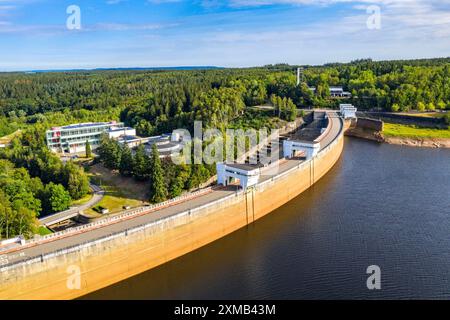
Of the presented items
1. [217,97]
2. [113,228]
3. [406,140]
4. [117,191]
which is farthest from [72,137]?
[406,140]

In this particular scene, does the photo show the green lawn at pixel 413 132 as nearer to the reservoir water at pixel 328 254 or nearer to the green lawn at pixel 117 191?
the reservoir water at pixel 328 254

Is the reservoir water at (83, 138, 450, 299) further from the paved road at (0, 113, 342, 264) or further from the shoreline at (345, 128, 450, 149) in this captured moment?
the shoreline at (345, 128, 450, 149)

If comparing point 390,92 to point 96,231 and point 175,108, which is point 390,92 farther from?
point 96,231

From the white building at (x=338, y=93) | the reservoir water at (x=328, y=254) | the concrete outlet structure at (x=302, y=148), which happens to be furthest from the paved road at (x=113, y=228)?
the white building at (x=338, y=93)

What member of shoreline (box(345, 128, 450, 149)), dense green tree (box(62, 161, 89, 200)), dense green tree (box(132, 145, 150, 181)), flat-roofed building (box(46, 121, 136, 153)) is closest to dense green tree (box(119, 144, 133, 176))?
dense green tree (box(132, 145, 150, 181))

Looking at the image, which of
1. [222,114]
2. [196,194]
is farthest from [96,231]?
[222,114]

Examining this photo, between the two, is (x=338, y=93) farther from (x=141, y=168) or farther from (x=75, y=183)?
(x=75, y=183)
